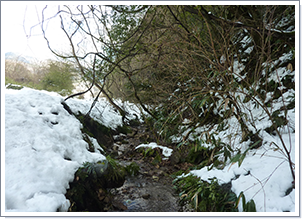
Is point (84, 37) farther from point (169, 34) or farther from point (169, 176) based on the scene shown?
point (169, 176)

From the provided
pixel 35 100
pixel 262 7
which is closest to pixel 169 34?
pixel 262 7

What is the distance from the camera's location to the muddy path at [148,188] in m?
1.85

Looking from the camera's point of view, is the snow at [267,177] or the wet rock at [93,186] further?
the wet rock at [93,186]

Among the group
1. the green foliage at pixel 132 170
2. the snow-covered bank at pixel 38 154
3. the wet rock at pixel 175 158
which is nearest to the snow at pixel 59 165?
the snow-covered bank at pixel 38 154

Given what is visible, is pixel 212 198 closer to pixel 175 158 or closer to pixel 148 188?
pixel 148 188

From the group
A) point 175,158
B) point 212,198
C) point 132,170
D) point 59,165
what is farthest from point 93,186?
point 175,158

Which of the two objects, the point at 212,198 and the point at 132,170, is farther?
the point at 132,170

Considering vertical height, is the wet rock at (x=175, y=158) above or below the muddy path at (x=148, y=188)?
above

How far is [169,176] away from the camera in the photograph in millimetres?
2639

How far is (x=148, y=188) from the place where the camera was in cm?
229

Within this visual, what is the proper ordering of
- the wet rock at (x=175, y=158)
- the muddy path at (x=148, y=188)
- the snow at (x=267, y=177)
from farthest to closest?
1. the wet rock at (x=175, y=158)
2. the muddy path at (x=148, y=188)
3. the snow at (x=267, y=177)

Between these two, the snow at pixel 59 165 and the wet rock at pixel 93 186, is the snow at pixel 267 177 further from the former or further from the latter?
the wet rock at pixel 93 186

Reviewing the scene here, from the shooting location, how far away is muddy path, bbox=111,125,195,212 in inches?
72.9
